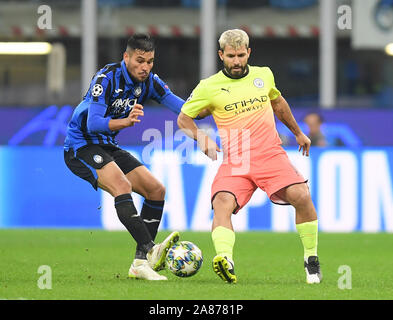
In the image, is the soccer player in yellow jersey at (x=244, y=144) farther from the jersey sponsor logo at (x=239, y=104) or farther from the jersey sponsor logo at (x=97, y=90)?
the jersey sponsor logo at (x=97, y=90)

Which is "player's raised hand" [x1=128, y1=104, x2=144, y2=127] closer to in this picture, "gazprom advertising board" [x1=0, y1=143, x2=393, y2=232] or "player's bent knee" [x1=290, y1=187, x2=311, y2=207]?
"player's bent knee" [x1=290, y1=187, x2=311, y2=207]

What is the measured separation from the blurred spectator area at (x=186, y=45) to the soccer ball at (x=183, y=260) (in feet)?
30.5

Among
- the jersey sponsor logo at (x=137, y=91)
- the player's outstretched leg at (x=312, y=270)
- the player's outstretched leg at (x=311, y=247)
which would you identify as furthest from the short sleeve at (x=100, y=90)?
the player's outstretched leg at (x=312, y=270)

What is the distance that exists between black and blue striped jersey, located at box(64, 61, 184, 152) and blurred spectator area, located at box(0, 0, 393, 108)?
848 cm

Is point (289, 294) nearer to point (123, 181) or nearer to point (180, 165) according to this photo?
point (123, 181)

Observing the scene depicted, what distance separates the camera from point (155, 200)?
9.13 meters

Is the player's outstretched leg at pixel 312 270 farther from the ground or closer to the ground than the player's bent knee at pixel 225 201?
closer to the ground

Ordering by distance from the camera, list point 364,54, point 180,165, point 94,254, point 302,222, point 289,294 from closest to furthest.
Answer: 1. point 289,294
2. point 302,222
3. point 94,254
4. point 180,165
5. point 364,54

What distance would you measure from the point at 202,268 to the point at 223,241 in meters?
1.60

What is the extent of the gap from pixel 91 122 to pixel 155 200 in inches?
41.2

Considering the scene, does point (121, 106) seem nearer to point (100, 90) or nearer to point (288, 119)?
point (100, 90)

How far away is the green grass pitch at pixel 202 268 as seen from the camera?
750 centimetres

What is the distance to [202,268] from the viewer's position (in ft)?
31.4

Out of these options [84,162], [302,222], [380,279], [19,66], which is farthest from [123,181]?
[19,66]
